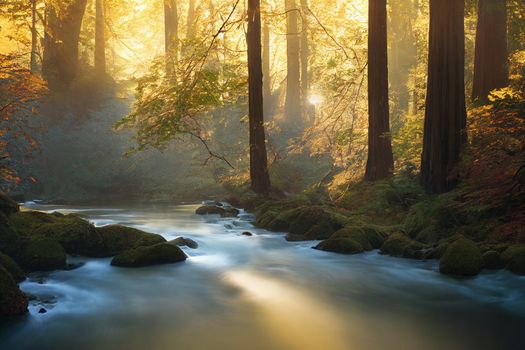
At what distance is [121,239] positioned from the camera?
10.2 m

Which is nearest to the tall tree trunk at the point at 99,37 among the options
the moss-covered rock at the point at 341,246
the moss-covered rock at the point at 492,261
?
the moss-covered rock at the point at 341,246

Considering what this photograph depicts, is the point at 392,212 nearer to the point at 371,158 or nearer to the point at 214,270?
the point at 371,158

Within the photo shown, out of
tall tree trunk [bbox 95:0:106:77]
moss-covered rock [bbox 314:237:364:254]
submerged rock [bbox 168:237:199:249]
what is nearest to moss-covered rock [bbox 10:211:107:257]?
submerged rock [bbox 168:237:199:249]

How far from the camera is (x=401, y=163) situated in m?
15.0

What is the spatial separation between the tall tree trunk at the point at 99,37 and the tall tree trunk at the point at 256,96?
57.2ft

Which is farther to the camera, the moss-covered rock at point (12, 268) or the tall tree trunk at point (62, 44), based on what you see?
the tall tree trunk at point (62, 44)

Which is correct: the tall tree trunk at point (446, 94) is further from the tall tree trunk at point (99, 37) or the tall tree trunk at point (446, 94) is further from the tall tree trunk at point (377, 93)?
the tall tree trunk at point (99, 37)

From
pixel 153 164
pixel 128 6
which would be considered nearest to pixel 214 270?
pixel 153 164

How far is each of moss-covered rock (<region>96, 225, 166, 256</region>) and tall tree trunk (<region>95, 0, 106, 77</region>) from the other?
23262mm

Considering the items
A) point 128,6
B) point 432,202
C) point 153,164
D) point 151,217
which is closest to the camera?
point 432,202

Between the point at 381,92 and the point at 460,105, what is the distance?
11.6ft

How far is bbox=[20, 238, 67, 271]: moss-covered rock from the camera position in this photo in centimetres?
866

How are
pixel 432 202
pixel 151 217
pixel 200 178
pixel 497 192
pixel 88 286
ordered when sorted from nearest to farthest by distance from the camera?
pixel 88 286, pixel 497 192, pixel 432 202, pixel 151 217, pixel 200 178

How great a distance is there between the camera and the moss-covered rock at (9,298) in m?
6.24
